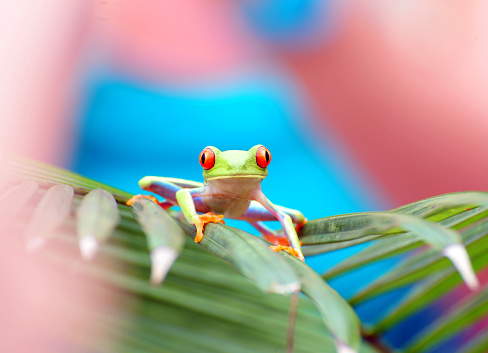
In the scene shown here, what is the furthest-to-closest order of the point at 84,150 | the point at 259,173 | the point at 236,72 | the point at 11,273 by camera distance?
the point at 236,72 < the point at 84,150 < the point at 11,273 < the point at 259,173

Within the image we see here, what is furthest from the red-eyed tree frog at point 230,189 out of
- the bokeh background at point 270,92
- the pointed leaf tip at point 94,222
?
the bokeh background at point 270,92

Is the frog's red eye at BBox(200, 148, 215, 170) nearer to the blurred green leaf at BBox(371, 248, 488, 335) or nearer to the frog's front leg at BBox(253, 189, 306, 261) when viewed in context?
the frog's front leg at BBox(253, 189, 306, 261)

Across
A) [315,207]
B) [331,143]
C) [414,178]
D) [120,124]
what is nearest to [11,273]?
[120,124]

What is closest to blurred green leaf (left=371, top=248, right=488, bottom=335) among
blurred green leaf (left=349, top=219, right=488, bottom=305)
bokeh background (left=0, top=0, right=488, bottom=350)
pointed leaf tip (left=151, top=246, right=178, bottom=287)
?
blurred green leaf (left=349, top=219, right=488, bottom=305)

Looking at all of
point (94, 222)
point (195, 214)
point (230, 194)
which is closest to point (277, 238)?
point (230, 194)

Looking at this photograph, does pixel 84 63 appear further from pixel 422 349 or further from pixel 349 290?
pixel 422 349

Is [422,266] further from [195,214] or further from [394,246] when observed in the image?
[195,214]
